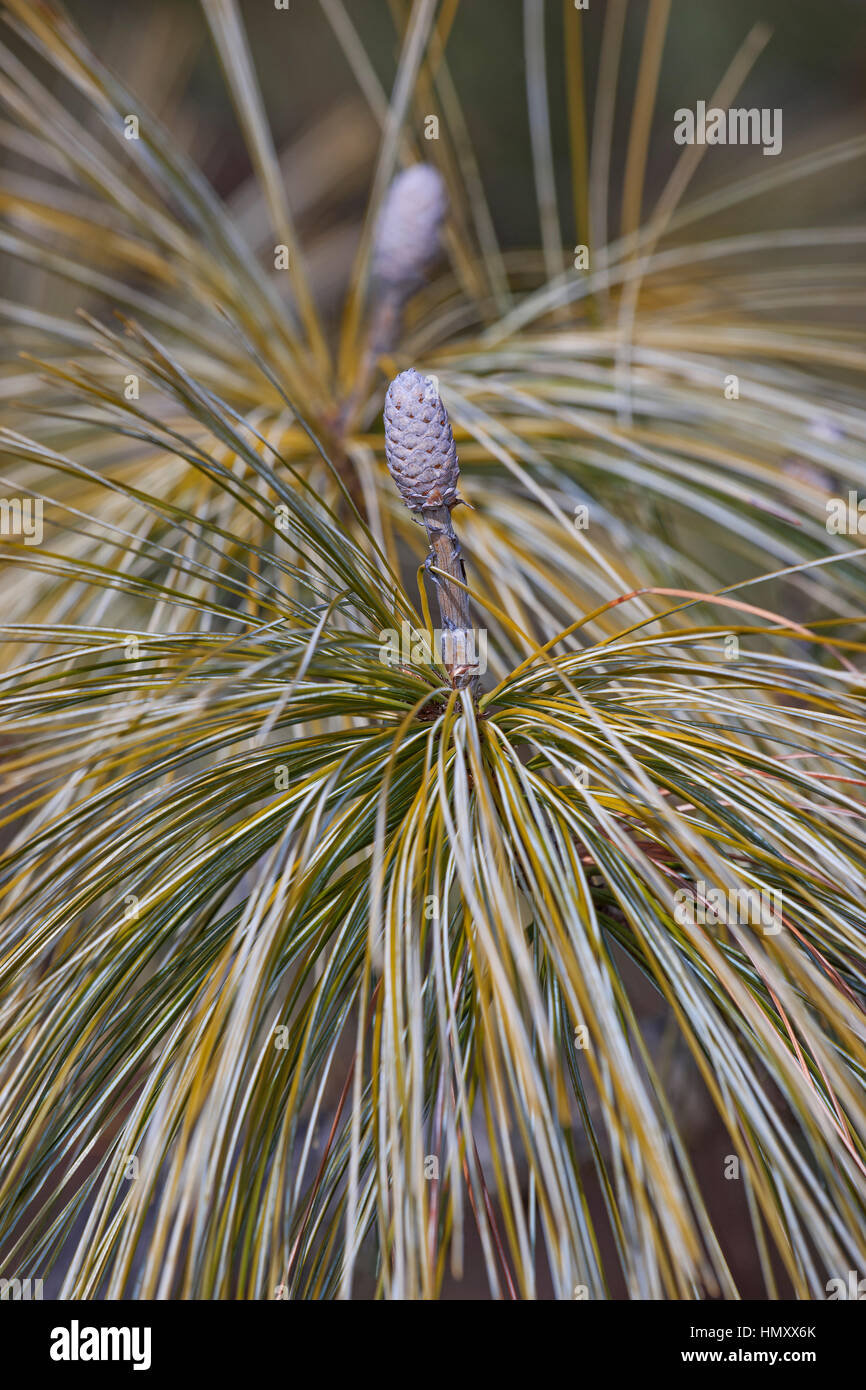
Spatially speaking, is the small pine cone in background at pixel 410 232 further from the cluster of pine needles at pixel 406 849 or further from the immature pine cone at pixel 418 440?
the immature pine cone at pixel 418 440

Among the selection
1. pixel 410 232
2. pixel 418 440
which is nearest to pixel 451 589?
pixel 418 440

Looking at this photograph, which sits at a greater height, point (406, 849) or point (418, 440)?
point (418, 440)

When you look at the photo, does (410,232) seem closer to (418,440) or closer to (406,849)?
(418,440)

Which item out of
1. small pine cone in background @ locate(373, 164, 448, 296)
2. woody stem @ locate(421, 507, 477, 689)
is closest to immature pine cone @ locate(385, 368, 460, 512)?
woody stem @ locate(421, 507, 477, 689)

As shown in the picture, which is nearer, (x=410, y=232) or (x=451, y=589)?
(x=451, y=589)

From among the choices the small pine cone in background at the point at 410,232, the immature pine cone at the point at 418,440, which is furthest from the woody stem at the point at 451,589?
the small pine cone in background at the point at 410,232

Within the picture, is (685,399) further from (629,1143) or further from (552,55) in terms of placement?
Result: (552,55)
